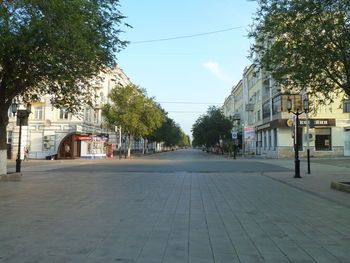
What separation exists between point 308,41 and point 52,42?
898 cm

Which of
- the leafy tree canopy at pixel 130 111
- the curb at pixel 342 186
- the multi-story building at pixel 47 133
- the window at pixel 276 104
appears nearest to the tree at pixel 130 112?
the leafy tree canopy at pixel 130 111

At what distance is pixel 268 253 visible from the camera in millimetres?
4945

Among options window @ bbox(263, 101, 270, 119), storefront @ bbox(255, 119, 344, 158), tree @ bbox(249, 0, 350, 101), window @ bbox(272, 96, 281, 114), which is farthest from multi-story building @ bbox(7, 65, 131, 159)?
tree @ bbox(249, 0, 350, 101)

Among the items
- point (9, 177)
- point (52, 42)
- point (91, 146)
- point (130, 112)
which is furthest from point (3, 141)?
point (130, 112)

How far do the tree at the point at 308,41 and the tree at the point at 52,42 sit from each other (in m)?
6.02

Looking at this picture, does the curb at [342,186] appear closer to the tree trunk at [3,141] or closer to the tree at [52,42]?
the tree at [52,42]

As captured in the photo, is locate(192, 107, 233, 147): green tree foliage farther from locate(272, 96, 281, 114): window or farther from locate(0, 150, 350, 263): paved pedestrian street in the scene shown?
locate(0, 150, 350, 263): paved pedestrian street

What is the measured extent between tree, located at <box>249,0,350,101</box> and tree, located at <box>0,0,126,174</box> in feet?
19.8

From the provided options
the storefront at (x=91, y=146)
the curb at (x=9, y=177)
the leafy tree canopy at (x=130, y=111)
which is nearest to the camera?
the curb at (x=9, y=177)

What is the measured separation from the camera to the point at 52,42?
1030 cm

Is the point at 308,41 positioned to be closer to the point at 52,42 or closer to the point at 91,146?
the point at 52,42

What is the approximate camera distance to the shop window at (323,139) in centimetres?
4450

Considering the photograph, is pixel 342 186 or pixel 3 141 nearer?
pixel 342 186

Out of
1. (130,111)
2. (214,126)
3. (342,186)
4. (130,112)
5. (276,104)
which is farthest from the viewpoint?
(214,126)
